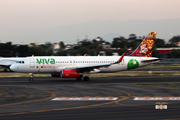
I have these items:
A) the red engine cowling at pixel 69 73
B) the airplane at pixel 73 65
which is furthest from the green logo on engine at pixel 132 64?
the red engine cowling at pixel 69 73

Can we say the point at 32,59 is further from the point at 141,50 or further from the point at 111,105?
the point at 111,105

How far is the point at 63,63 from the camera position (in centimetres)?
3675

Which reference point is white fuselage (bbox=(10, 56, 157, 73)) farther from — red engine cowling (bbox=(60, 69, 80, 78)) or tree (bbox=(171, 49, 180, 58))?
tree (bbox=(171, 49, 180, 58))

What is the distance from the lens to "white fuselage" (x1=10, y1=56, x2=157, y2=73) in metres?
36.0

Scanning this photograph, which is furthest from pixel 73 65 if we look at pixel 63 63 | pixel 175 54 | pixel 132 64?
pixel 175 54

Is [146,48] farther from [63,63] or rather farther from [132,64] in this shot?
[63,63]

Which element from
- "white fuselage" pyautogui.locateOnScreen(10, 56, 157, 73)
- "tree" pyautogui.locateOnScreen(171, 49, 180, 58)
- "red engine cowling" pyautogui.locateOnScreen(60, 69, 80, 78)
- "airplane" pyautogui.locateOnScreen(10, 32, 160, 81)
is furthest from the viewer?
"tree" pyautogui.locateOnScreen(171, 49, 180, 58)

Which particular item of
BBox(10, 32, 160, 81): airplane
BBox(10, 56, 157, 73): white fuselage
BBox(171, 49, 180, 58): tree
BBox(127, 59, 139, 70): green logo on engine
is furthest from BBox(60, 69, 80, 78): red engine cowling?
BBox(171, 49, 180, 58): tree

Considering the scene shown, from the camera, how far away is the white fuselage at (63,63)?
36000 millimetres

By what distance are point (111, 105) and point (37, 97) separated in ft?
22.7

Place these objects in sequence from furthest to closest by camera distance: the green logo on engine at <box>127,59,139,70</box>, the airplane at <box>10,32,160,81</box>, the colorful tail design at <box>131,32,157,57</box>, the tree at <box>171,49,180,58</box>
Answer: the tree at <box>171,49,180,58</box>
the colorful tail design at <box>131,32,157,57</box>
the green logo on engine at <box>127,59,139,70</box>
the airplane at <box>10,32,160,81</box>

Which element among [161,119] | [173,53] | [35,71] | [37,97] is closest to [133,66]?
[35,71]

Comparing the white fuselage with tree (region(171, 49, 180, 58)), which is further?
tree (region(171, 49, 180, 58))

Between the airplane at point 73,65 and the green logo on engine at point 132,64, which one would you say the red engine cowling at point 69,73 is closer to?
the airplane at point 73,65
